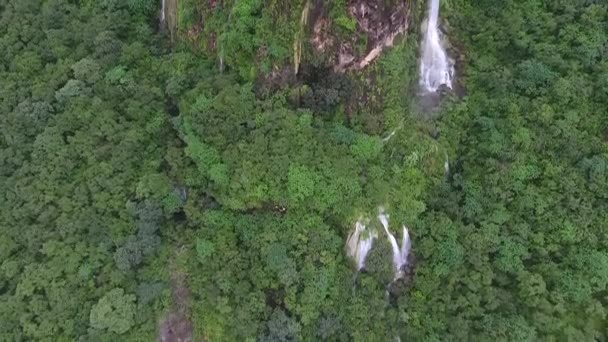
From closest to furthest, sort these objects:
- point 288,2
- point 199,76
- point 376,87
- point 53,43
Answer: point 288,2 → point 376,87 → point 199,76 → point 53,43

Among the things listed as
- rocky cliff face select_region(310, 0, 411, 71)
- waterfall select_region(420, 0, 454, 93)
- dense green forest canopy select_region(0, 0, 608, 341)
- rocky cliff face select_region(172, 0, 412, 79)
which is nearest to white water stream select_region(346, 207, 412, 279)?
dense green forest canopy select_region(0, 0, 608, 341)

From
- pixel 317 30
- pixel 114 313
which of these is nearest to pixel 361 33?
pixel 317 30

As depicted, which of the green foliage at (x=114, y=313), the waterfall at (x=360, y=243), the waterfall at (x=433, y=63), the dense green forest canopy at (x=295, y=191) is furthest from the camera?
the waterfall at (x=433, y=63)

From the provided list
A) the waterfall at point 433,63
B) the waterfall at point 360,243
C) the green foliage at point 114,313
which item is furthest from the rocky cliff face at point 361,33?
the green foliage at point 114,313

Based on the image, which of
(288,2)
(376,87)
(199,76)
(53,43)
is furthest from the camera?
(53,43)

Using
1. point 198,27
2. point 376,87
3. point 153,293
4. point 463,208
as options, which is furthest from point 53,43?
point 463,208

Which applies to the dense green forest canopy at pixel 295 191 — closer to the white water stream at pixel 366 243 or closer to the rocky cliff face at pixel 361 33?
the rocky cliff face at pixel 361 33

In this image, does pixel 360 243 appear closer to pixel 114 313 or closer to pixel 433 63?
pixel 114 313

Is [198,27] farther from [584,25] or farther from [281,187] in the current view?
[584,25]
